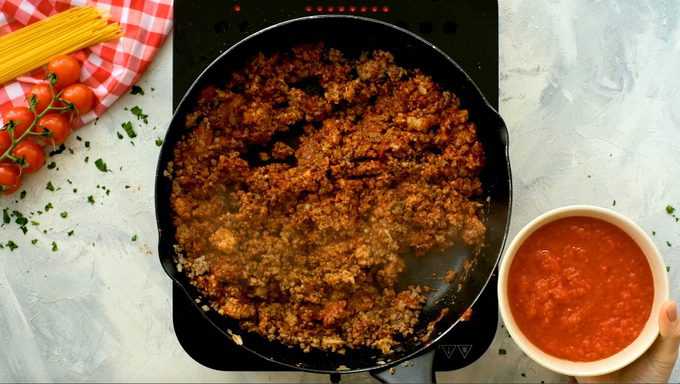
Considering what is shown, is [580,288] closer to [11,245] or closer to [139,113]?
[139,113]

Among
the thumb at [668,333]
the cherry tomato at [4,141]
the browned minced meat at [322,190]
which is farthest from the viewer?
the cherry tomato at [4,141]

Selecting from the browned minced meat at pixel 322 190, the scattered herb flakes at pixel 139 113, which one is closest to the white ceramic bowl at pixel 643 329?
the browned minced meat at pixel 322 190

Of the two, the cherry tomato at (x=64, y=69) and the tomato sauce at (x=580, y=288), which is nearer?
the tomato sauce at (x=580, y=288)

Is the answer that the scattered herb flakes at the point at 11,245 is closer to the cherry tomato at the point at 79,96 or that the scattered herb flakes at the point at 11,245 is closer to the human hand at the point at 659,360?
the cherry tomato at the point at 79,96

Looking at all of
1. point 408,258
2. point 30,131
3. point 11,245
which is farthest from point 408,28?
point 11,245

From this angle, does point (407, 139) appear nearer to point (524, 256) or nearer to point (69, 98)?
point (524, 256)

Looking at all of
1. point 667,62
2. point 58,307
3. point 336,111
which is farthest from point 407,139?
point 58,307

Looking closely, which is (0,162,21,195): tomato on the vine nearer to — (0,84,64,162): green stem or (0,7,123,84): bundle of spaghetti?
(0,84,64,162): green stem

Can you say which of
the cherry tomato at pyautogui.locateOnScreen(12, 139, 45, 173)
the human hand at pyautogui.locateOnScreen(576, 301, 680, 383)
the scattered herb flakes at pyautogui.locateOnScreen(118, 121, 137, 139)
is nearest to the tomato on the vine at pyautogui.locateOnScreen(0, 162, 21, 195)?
the cherry tomato at pyautogui.locateOnScreen(12, 139, 45, 173)
